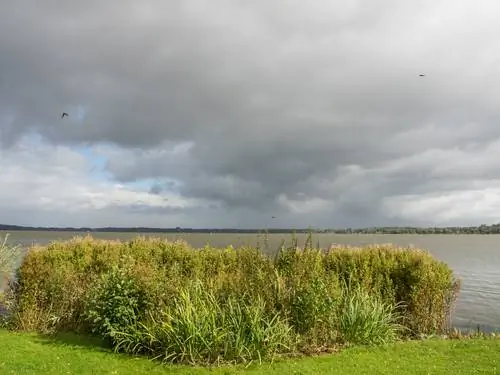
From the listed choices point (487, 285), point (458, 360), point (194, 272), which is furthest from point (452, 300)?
point (487, 285)

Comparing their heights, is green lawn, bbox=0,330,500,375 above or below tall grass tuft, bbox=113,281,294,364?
below

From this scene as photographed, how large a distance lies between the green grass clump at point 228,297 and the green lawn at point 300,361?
18.8 inches

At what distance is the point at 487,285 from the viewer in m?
28.8

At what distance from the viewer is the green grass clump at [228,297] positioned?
9.36 metres

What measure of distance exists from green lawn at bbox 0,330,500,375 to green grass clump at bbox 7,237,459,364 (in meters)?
0.48

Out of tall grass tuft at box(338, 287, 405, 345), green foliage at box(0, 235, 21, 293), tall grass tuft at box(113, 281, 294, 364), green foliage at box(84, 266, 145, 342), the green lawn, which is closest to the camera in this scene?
the green lawn

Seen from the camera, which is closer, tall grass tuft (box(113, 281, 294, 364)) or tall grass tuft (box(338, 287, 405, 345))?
tall grass tuft (box(113, 281, 294, 364))

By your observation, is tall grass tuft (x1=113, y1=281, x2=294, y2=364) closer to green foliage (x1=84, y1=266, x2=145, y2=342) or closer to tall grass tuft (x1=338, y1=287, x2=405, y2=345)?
green foliage (x1=84, y1=266, x2=145, y2=342)

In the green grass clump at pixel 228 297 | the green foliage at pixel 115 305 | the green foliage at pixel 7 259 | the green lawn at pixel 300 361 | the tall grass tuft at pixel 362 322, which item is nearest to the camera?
the green lawn at pixel 300 361

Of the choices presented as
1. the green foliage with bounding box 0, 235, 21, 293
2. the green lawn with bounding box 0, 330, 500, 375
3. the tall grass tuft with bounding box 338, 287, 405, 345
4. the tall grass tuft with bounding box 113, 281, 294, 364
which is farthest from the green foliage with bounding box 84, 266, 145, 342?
the green foliage with bounding box 0, 235, 21, 293

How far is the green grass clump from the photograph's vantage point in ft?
30.7

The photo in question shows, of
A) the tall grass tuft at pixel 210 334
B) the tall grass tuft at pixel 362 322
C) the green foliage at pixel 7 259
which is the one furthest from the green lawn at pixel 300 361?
the green foliage at pixel 7 259

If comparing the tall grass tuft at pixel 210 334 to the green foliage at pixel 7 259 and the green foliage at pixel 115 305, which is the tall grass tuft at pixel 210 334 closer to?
the green foliage at pixel 115 305

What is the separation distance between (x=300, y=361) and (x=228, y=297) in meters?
2.02
